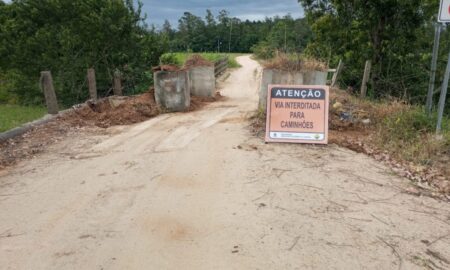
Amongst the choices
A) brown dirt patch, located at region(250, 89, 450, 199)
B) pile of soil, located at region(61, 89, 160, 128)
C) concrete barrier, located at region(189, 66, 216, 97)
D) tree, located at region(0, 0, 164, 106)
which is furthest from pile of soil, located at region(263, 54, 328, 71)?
tree, located at region(0, 0, 164, 106)

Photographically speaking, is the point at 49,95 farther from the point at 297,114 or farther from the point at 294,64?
the point at 297,114

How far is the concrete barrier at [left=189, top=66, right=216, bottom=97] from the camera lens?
12102 mm

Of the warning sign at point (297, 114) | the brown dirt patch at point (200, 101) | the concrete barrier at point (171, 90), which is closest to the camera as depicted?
the warning sign at point (297, 114)

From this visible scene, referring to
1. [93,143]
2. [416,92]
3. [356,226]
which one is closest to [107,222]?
[356,226]

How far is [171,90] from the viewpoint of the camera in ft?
31.7

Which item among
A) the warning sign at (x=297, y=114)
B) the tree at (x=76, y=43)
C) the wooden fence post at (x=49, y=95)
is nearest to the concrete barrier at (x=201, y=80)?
the wooden fence post at (x=49, y=95)

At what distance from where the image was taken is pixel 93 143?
684 cm

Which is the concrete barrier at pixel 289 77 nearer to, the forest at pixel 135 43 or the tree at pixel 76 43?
the forest at pixel 135 43

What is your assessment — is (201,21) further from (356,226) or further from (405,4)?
(356,226)

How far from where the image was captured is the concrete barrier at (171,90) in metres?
9.61

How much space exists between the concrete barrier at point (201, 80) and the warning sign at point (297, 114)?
5950mm

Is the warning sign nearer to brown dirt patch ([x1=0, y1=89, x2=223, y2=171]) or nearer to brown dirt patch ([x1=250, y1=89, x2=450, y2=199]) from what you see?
brown dirt patch ([x1=250, y1=89, x2=450, y2=199])

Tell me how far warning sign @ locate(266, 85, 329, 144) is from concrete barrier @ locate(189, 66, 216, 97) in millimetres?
5950

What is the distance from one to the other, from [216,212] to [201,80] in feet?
28.5
